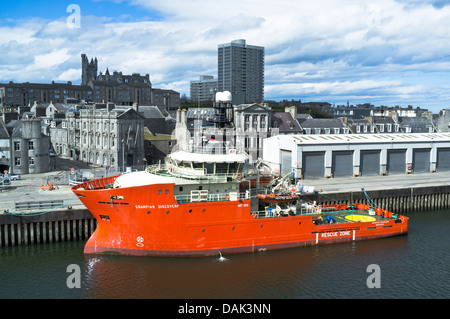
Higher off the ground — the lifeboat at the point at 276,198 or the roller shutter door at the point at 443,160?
the roller shutter door at the point at 443,160

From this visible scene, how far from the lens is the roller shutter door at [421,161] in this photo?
53062 mm

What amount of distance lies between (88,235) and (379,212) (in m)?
22.0

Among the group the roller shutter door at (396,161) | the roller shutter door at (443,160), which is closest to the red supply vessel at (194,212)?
the roller shutter door at (396,161)

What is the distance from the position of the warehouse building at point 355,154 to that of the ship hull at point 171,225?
19306 mm

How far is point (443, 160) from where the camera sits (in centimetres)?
5478

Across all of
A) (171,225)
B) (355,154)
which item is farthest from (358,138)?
(171,225)

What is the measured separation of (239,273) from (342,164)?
2772 centimetres

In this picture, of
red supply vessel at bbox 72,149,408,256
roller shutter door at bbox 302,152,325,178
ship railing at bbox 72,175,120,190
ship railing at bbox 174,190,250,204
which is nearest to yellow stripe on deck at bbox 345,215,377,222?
red supply vessel at bbox 72,149,408,256

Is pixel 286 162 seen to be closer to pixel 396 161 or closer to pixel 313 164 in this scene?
pixel 313 164

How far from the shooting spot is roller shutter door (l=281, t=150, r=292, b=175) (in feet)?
161

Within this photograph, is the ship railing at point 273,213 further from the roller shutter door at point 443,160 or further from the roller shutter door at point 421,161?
the roller shutter door at point 443,160

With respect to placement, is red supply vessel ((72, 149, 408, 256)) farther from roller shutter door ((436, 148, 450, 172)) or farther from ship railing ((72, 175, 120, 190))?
roller shutter door ((436, 148, 450, 172))
